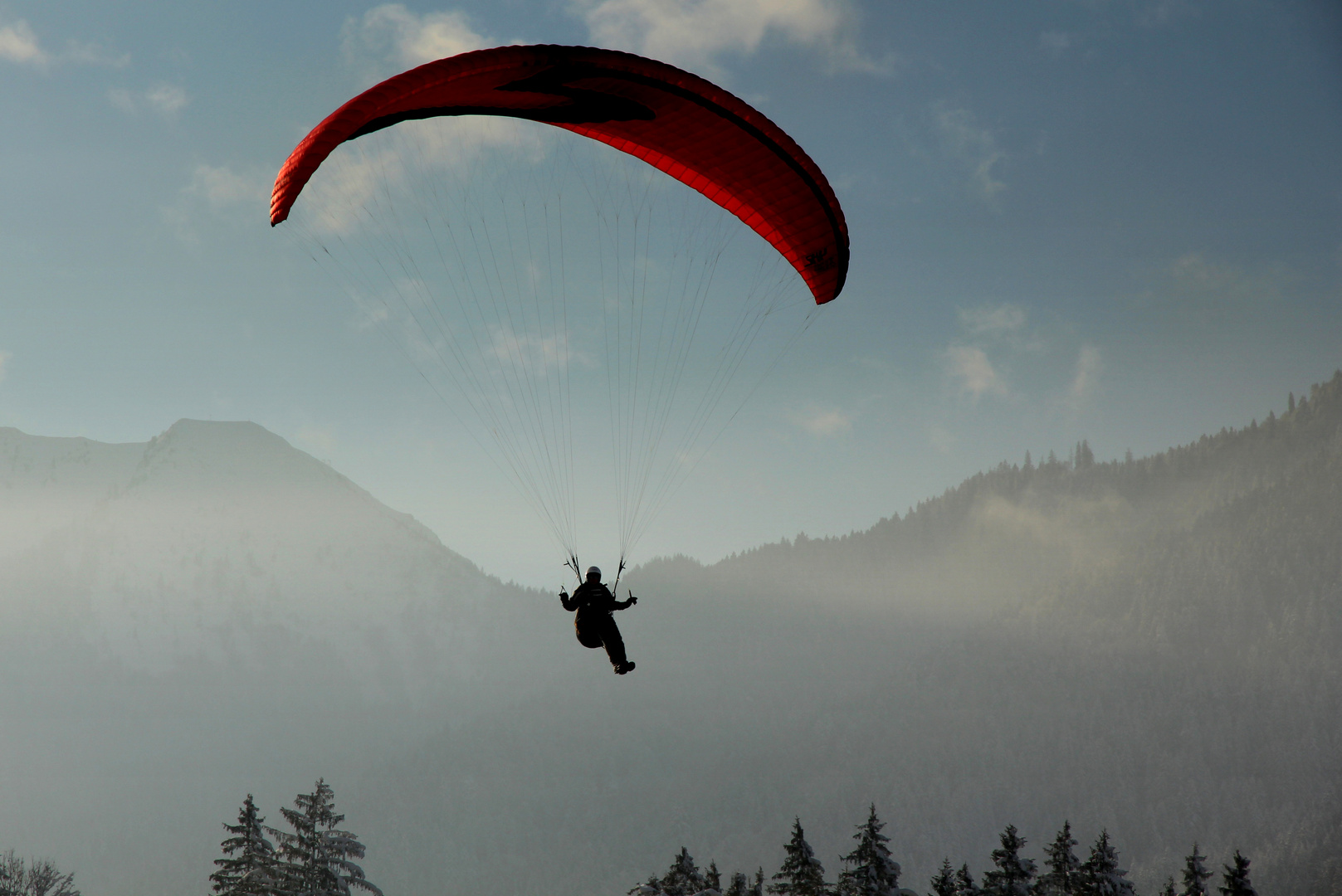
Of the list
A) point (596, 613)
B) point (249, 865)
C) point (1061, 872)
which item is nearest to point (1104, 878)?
point (1061, 872)

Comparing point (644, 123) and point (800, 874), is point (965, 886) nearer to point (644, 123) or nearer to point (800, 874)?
point (800, 874)

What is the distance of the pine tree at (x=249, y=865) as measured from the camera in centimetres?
2031

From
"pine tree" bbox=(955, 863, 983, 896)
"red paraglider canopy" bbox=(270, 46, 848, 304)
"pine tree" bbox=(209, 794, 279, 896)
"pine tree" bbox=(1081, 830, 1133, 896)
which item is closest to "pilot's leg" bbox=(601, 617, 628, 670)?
"red paraglider canopy" bbox=(270, 46, 848, 304)

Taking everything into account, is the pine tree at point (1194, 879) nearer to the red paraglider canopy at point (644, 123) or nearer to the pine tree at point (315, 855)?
the red paraglider canopy at point (644, 123)

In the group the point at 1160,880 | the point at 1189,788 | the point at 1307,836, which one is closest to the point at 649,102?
the point at 1160,880

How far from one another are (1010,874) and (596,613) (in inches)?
762

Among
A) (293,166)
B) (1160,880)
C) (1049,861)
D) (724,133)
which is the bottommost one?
(1160,880)

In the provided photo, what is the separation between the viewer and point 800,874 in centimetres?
2472

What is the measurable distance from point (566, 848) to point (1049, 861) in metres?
181

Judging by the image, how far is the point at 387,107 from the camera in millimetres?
12820

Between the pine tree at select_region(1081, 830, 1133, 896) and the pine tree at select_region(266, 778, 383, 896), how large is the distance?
18737 millimetres

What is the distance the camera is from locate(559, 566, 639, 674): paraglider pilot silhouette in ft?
45.4

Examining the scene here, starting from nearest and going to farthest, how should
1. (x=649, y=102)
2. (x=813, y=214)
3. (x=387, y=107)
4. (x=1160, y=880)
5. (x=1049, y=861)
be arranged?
(x=387, y=107) < (x=649, y=102) < (x=813, y=214) < (x=1049, y=861) < (x=1160, y=880)

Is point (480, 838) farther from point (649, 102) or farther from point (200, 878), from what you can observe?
→ point (649, 102)
